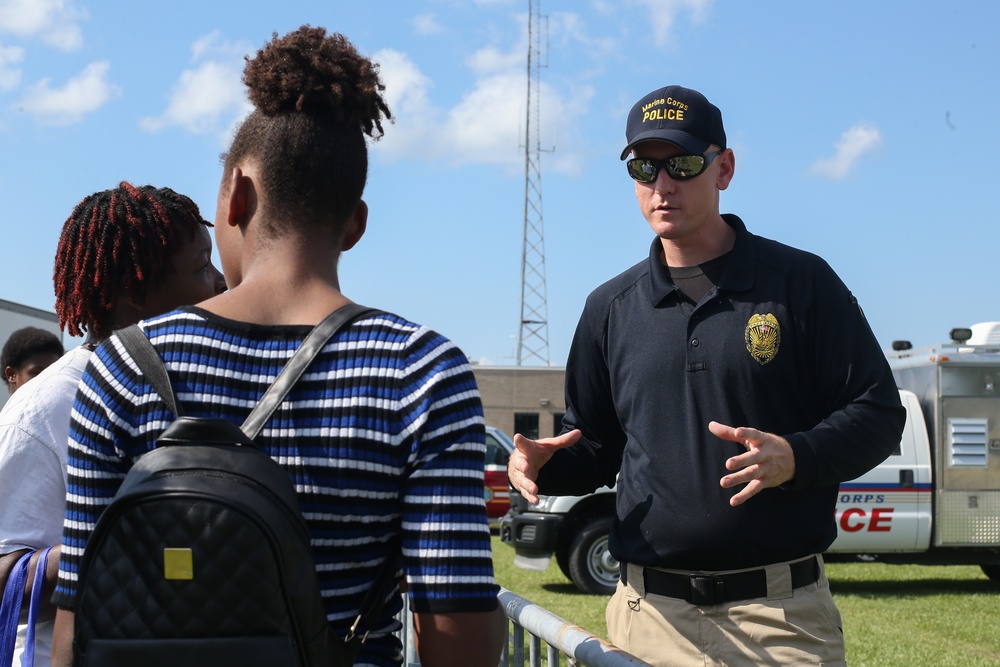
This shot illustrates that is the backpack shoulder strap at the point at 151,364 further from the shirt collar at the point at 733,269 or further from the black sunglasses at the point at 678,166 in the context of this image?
the black sunglasses at the point at 678,166

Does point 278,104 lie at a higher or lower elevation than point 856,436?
higher

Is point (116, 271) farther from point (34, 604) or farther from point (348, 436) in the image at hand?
point (348, 436)

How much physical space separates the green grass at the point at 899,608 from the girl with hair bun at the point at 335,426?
7.25 metres

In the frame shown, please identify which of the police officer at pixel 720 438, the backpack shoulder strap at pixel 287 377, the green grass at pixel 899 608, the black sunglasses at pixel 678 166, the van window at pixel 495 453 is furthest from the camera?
the van window at pixel 495 453

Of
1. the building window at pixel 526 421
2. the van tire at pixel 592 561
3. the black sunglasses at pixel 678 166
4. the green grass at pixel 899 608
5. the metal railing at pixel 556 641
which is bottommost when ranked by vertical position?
the green grass at pixel 899 608

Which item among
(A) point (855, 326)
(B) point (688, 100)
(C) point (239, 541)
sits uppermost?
(B) point (688, 100)

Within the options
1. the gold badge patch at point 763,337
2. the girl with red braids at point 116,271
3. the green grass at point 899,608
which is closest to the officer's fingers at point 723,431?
the gold badge patch at point 763,337

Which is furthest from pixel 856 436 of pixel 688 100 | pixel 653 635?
pixel 688 100

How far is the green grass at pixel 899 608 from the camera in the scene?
8516 millimetres

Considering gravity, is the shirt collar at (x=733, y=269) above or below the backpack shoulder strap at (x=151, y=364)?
above

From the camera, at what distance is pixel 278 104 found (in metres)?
1.80

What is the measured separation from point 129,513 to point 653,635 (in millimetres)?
1801

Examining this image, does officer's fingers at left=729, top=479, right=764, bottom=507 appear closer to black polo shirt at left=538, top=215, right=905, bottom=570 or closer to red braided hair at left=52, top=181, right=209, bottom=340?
black polo shirt at left=538, top=215, right=905, bottom=570

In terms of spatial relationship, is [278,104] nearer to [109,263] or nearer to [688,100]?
[109,263]
